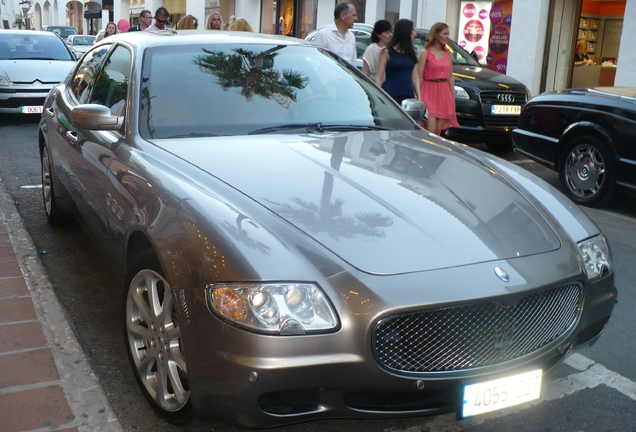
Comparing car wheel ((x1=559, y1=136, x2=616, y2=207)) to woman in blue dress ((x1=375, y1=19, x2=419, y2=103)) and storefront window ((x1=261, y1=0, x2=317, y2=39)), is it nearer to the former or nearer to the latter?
woman in blue dress ((x1=375, y1=19, x2=419, y2=103))

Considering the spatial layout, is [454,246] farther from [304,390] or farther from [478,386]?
[304,390]

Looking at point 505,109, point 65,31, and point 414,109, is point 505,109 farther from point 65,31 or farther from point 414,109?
point 65,31

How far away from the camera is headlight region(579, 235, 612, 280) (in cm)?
280

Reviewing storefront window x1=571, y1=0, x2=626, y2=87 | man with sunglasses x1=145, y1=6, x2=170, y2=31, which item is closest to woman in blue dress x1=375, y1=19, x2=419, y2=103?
man with sunglasses x1=145, y1=6, x2=170, y2=31

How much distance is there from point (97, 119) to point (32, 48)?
32.9ft

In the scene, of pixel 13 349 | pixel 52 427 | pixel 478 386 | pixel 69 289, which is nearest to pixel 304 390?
pixel 478 386

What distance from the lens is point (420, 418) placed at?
3006mm

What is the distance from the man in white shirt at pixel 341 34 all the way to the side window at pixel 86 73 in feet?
11.1

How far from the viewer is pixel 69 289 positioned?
4.26 metres

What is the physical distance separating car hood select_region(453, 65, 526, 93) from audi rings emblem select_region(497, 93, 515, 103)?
92 millimetres

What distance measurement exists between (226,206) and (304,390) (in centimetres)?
74

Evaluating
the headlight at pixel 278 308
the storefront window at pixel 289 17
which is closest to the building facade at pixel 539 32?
the storefront window at pixel 289 17

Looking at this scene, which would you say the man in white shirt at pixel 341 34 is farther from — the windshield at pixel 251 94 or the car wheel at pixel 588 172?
the windshield at pixel 251 94

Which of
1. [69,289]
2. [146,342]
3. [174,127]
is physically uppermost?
[174,127]
